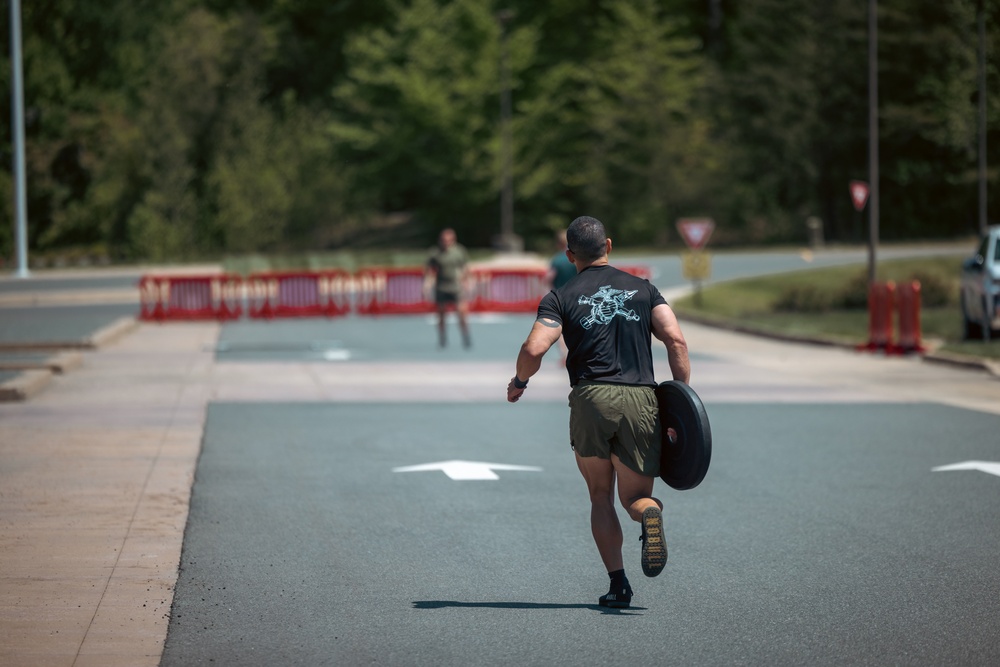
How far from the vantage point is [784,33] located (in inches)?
3127

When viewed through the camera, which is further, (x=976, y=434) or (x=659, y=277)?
(x=659, y=277)

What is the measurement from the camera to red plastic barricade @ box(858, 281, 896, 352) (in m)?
24.1

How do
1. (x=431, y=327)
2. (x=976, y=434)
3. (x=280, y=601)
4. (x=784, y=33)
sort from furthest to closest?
(x=784, y=33) → (x=431, y=327) → (x=976, y=434) → (x=280, y=601)

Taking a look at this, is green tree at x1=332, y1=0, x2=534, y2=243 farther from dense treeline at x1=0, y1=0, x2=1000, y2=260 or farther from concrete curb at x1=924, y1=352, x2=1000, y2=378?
concrete curb at x1=924, y1=352, x2=1000, y2=378

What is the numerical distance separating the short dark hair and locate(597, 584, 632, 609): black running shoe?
1.53 meters

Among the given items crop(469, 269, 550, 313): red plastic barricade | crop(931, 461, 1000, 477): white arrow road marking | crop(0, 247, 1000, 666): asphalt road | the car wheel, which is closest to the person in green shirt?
the car wheel

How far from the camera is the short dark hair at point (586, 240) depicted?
7355 mm

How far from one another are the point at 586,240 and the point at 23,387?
11.4 m

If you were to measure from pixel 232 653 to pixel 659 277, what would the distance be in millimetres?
43690

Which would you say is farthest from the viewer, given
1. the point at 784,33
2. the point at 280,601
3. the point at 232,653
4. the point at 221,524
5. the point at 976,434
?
the point at 784,33

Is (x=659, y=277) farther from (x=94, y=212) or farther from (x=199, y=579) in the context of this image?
(x=199, y=579)

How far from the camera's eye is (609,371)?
726cm

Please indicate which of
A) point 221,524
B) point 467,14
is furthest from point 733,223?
point 221,524

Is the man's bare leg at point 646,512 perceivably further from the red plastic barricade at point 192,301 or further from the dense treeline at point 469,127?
the dense treeline at point 469,127
